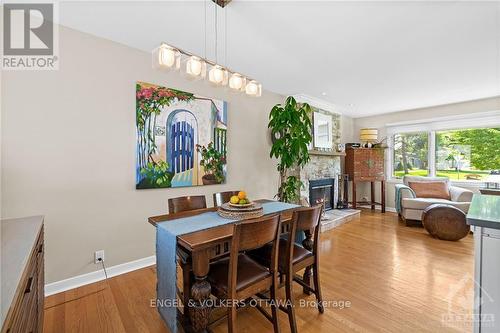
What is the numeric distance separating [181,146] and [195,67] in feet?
4.28

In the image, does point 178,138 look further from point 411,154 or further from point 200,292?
point 411,154

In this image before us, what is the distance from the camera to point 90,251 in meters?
2.25

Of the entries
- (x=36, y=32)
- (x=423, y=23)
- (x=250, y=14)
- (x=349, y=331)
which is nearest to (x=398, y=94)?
(x=423, y=23)

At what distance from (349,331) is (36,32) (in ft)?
11.7

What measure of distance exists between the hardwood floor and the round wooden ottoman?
31 cm

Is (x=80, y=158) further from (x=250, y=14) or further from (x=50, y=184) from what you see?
(x=250, y=14)

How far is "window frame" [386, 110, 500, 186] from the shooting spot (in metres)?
Answer: 4.36

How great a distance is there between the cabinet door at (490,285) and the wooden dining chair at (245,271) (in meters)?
1.05

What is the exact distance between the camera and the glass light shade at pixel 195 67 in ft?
5.61

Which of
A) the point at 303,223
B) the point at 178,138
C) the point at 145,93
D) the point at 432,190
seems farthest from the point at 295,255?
the point at 432,190

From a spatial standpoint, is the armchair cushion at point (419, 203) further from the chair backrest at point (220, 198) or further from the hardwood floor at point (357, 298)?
the chair backrest at point (220, 198)

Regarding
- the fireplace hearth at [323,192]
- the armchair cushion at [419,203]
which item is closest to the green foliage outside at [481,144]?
the armchair cushion at [419,203]

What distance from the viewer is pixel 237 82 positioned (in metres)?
1.97

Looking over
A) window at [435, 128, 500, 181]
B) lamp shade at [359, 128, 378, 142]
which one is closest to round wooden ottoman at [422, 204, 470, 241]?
window at [435, 128, 500, 181]
